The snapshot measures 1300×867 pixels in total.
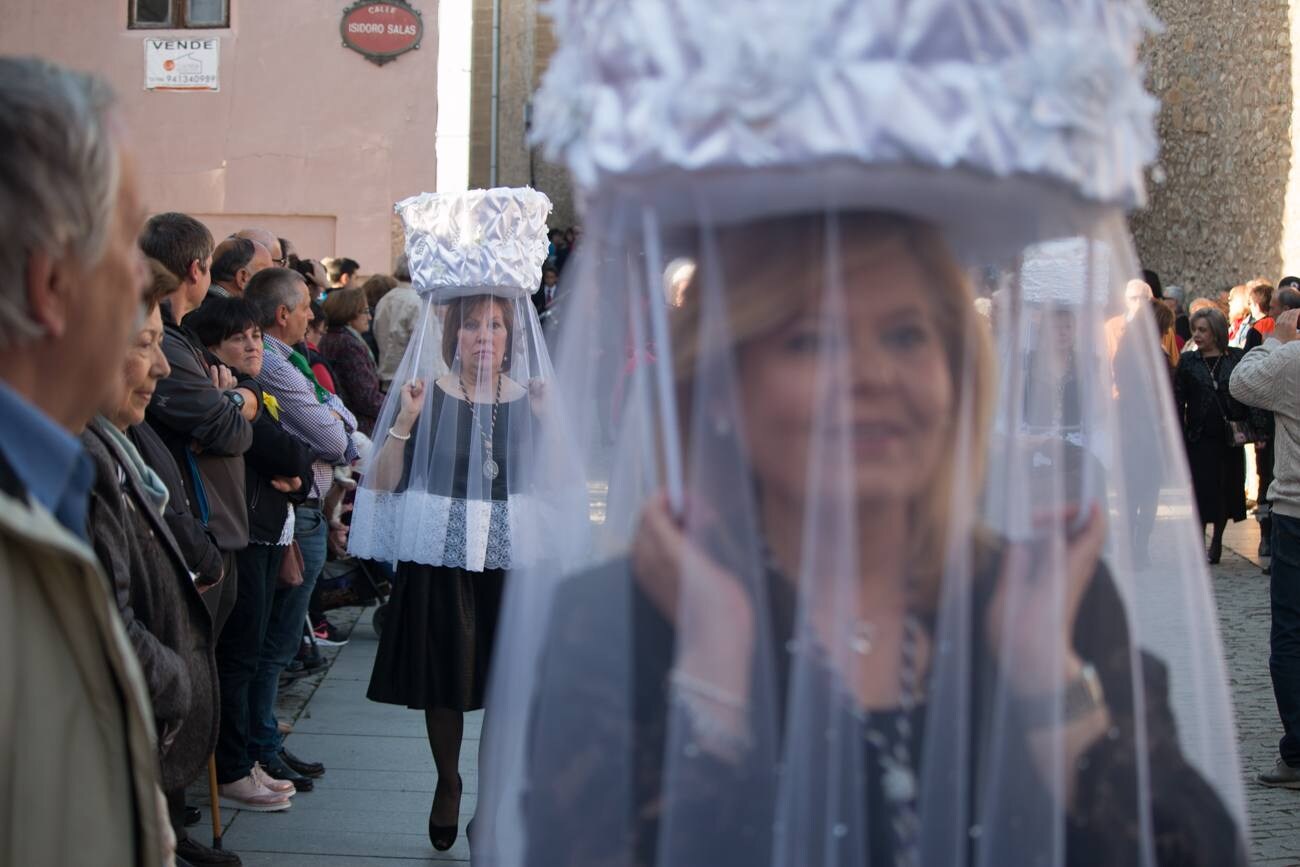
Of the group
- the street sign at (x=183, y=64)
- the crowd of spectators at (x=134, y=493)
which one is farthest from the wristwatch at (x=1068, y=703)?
the street sign at (x=183, y=64)

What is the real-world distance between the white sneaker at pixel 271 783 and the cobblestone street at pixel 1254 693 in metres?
3.31

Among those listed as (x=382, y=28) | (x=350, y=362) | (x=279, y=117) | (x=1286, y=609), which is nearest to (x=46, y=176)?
(x=1286, y=609)

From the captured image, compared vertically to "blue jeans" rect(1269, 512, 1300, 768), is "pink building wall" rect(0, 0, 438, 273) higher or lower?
higher

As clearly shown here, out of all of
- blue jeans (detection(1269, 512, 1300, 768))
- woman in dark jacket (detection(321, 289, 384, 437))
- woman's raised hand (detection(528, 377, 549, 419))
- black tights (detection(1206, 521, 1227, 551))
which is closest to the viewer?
woman's raised hand (detection(528, 377, 549, 419))

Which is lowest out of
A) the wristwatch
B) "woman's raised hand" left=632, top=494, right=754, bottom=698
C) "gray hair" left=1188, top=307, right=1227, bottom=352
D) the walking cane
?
the walking cane

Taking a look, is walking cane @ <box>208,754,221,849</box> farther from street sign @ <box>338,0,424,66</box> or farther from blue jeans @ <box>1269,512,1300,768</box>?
street sign @ <box>338,0,424,66</box>

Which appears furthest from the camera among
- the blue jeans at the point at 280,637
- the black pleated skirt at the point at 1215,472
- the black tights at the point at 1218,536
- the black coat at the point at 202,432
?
Answer: the black tights at the point at 1218,536

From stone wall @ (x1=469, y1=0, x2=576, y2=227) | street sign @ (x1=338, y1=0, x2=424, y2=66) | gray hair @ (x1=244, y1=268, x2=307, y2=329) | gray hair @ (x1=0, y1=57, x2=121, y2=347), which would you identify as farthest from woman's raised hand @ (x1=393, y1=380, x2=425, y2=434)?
stone wall @ (x1=469, y1=0, x2=576, y2=227)

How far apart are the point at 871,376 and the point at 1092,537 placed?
1.17ft

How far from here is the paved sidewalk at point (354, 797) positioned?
472 centimetres

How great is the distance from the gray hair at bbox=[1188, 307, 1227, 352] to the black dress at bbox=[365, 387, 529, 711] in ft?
21.7

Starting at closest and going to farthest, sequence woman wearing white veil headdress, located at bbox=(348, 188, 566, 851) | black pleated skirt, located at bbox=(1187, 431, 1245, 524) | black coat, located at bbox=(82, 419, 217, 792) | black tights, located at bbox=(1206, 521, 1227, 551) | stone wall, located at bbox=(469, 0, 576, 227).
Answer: black coat, located at bbox=(82, 419, 217, 792) → woman wearing white veil headdress, located at bbox=(348, 188, 566, 851) → black pleated skirt, located at bbox=(1187, 431, 1245, 524) → black tights, located at bbox=(1206, 521, 1227, 551) → stone wall, located at bbox=(469, 0, 576, 227)

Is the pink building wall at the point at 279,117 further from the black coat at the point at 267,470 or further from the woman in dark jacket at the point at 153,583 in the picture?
the woman in dark jacket at the point at 153,583

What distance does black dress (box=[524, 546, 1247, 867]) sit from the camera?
1674 millimetres
